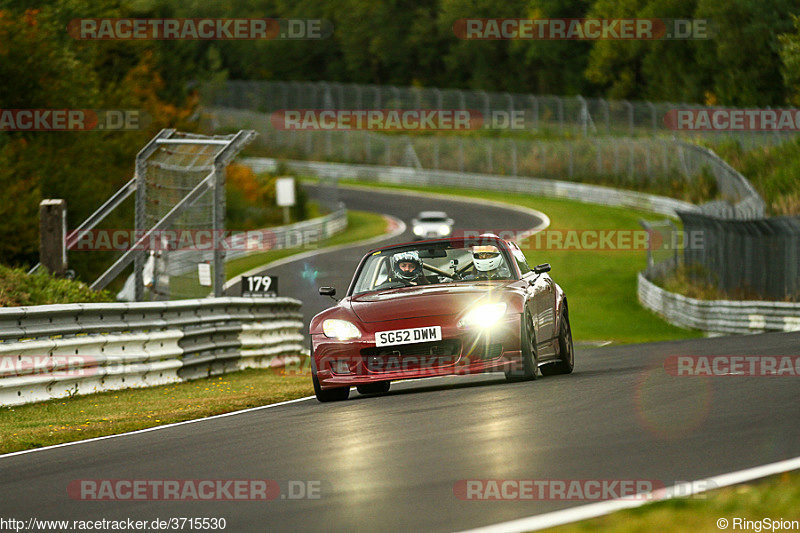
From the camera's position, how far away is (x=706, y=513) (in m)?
5.54

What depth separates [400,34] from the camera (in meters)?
112

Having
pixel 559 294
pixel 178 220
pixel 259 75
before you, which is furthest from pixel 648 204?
pixel 259 75

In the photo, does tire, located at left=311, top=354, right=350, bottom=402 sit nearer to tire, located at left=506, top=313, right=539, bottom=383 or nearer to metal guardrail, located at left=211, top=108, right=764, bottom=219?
tire, located at left=506, top=313, right=539, bottom=383

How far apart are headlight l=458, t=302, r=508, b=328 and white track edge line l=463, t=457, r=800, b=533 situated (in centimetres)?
504

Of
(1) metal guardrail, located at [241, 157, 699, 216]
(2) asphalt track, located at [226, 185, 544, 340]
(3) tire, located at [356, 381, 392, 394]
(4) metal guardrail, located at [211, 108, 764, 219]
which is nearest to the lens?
(3) tire, located at [356, 381, 392, 394]

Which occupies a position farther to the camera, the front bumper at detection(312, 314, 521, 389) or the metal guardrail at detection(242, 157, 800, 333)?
the metal guardrail at detection(242, 157, 800, 333)

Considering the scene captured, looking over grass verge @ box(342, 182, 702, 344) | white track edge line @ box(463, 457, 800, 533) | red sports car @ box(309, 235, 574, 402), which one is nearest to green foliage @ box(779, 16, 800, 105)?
grass verge @ box(342, 182, 702, 344)

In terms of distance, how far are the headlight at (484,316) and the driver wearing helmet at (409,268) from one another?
1.21m

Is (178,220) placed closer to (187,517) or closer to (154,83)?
(187,517)

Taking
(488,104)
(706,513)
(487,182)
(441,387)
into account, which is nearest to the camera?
(706,513)

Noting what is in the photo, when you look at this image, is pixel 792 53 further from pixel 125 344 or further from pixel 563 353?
pixel 125 344

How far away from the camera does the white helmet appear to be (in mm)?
13000

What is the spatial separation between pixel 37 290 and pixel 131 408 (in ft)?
13.6

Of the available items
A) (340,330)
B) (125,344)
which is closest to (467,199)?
(125,344)
